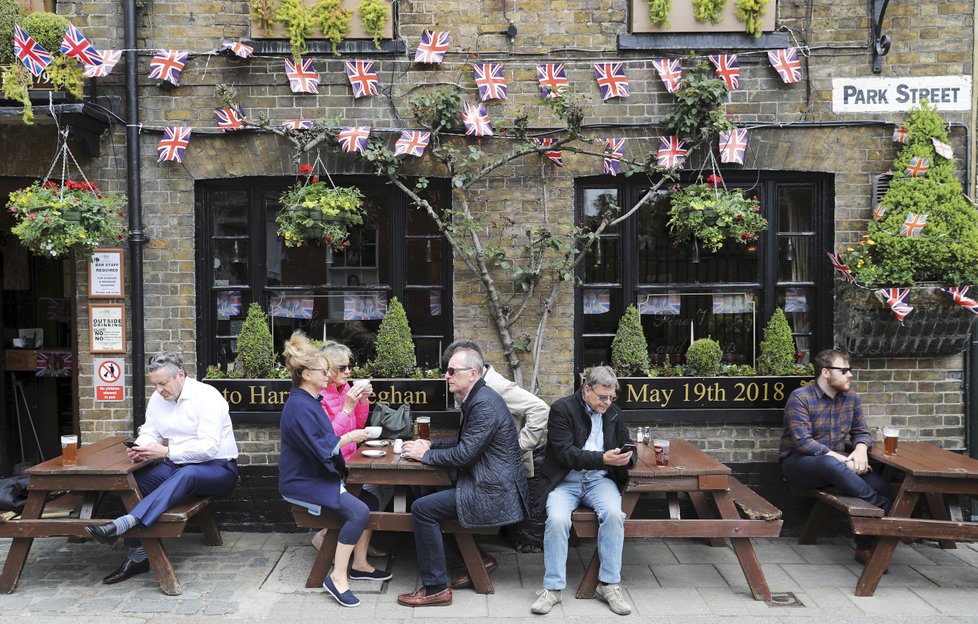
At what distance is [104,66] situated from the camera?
583cm

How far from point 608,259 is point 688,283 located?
2.29 ft

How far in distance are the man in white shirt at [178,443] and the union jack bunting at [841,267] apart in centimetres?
480

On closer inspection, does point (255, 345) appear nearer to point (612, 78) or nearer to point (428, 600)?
point (428, 600)

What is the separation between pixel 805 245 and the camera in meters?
6.43

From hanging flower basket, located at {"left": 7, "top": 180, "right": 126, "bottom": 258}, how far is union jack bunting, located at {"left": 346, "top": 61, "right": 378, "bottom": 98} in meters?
2.05

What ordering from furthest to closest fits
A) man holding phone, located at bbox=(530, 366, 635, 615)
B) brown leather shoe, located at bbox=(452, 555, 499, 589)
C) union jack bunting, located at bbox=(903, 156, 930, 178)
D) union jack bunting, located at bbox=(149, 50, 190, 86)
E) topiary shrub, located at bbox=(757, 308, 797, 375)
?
topiary shrub, located at bbox=(757, 308, 797, 375), union jack bunting, located at bbox=(149, 50, 190, 86), union jack bunting, located at bbox=(903, 156, 930, 178), brown leather shoe, located at bbox=(452, 555, 499, 589), man holding phone, located at bbox=(530, 366, 635, 615)

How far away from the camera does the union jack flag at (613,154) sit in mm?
6184

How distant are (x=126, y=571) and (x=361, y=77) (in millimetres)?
4027

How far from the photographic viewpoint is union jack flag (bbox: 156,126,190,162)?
6.10m

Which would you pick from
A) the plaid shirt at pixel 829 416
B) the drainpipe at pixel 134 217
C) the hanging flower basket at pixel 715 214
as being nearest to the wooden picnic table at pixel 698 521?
the plaid shirt at pixel 829 416

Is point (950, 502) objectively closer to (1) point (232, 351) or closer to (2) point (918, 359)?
(2) point (918, 359)

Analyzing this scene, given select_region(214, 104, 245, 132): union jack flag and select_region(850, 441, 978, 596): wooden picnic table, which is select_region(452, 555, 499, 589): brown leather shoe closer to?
select_region(850, 441, 978, 596): wooden picnic table

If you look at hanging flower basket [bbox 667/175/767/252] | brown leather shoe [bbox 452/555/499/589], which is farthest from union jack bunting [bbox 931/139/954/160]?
brown leather shoe [bbox 452/555/499/589]

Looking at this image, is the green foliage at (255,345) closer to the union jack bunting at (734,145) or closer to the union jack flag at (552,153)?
the union jack flag at (552,153)
